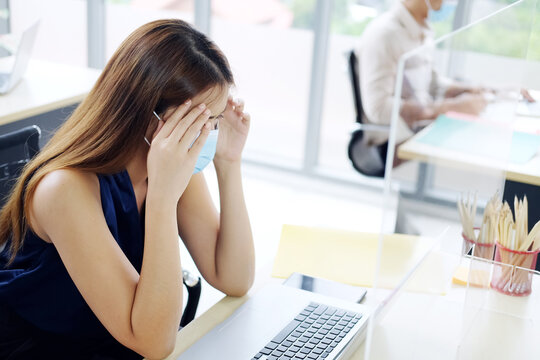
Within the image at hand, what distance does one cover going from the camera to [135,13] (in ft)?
13.1

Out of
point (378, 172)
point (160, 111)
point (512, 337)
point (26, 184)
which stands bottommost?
point (378, 172)

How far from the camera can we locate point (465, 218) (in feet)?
3.05

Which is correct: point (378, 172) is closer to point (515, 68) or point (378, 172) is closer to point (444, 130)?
point (515, 68)

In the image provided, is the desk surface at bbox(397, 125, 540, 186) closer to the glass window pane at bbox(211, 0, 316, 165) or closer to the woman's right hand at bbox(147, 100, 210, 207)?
the woman's right hand at bbox(147, 100, 210, 207)

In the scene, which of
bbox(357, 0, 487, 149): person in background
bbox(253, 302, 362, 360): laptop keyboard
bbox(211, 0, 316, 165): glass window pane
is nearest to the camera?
bbox(253, 302, 362, 360): laptop keyboard

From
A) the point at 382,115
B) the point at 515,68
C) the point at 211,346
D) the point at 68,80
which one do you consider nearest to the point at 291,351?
the point at 211,346

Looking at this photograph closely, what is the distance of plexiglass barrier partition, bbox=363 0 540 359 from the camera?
77cm

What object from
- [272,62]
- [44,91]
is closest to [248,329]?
[44,91]

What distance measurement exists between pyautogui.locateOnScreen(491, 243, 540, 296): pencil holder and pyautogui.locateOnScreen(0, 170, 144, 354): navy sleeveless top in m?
0.64

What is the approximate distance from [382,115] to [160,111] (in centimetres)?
151

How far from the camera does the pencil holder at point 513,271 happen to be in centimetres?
106

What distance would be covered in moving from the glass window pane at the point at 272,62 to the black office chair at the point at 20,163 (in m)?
2.19

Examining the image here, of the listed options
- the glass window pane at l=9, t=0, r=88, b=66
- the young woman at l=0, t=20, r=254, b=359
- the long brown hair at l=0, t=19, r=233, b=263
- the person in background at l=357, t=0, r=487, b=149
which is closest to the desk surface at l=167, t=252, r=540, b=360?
the young woman at l=0, t=20, r=254, b=359

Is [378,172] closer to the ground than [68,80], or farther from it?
closer to the ground
